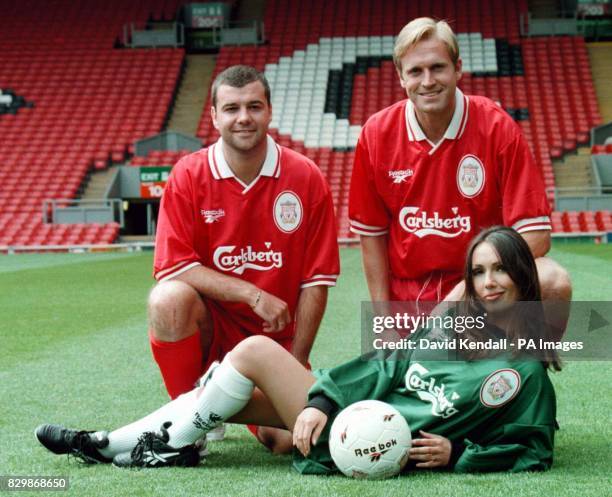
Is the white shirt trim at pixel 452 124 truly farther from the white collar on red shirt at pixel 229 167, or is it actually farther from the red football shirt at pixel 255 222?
the white collar on red shirt at pixel 229 167

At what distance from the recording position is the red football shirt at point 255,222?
384cm

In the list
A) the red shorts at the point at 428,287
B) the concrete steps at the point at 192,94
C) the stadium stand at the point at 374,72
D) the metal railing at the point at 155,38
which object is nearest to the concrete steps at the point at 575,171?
the stadium stand at the point at 374,72

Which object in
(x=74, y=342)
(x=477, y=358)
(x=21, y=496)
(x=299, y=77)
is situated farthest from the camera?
(x=299, y=77)

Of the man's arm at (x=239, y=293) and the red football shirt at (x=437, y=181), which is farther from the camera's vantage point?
the red football shirt at (x=437, y=181)

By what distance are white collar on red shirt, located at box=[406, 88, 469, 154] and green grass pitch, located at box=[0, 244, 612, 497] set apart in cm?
122

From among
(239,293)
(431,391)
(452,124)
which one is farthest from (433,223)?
(431,391)

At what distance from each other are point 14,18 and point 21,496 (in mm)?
28351

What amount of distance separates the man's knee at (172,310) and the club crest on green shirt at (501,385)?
1.21 metres

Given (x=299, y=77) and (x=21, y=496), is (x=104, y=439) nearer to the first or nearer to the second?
(x=21, y=496)

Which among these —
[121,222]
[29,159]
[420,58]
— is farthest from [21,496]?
[29,159]

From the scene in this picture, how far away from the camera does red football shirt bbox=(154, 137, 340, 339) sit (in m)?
3.84

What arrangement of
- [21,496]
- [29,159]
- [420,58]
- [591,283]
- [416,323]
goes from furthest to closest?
[29,159] < [591,283] < [416,323] < [420,58] < [21,496]

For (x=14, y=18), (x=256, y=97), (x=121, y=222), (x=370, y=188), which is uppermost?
(x=14, y=18)

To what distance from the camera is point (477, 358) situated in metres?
3.02
